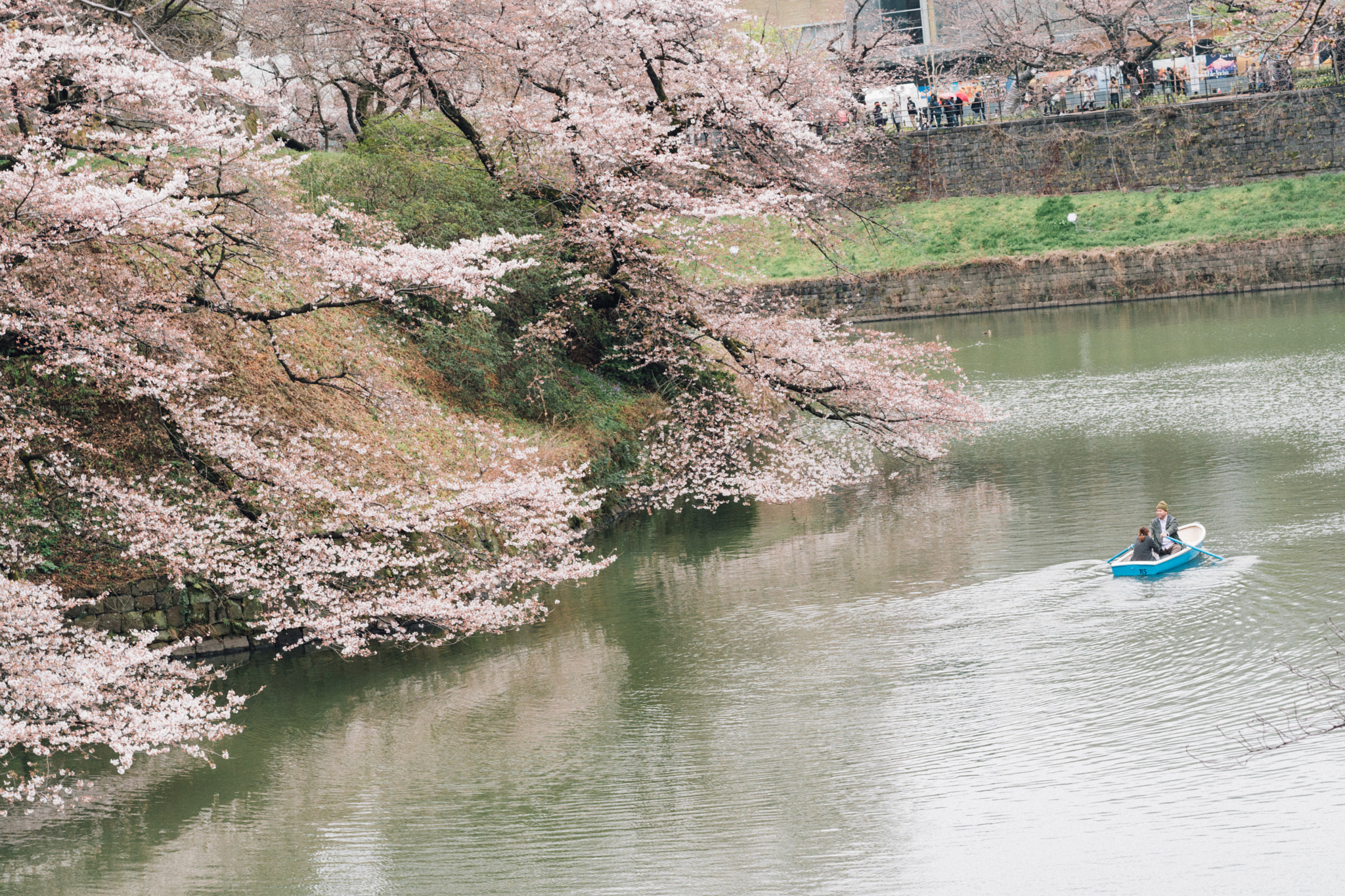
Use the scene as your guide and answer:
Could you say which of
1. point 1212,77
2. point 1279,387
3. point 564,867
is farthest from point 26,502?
point 1212,77

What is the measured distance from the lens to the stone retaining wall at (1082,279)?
36.1 metres

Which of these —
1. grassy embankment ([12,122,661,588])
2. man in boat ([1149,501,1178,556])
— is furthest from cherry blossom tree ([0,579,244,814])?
man in boat ([1149,501,1178,556])

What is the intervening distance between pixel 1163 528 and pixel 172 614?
415 inches

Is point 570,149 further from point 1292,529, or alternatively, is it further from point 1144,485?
point 1292,529

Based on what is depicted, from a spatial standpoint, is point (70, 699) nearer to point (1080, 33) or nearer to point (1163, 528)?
point (1163, 528)

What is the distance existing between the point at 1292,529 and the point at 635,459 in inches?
359

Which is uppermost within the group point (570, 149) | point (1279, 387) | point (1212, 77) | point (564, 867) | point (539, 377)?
point (1212, 77)

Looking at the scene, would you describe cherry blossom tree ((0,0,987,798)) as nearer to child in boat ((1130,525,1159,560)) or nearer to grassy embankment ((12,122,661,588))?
grassy embankment ((12,122,661,588))

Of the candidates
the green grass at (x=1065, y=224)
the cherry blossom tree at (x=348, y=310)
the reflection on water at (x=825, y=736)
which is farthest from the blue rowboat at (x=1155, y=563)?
the green grass at (x=1065, y=224)

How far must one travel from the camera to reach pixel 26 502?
1277 centimetres

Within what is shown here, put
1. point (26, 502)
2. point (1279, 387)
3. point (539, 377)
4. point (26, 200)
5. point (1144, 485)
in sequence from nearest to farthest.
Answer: point (26, 200) < point (26, 502) < point (1144, 485) < point (539, 377) < point (1279, 387)

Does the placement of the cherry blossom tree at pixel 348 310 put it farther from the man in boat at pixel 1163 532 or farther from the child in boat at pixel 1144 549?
the child in boat at pixel 1144 549

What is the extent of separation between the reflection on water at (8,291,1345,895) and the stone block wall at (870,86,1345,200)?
25325 mm

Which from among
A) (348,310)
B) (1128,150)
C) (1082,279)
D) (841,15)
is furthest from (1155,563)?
(841,15)
